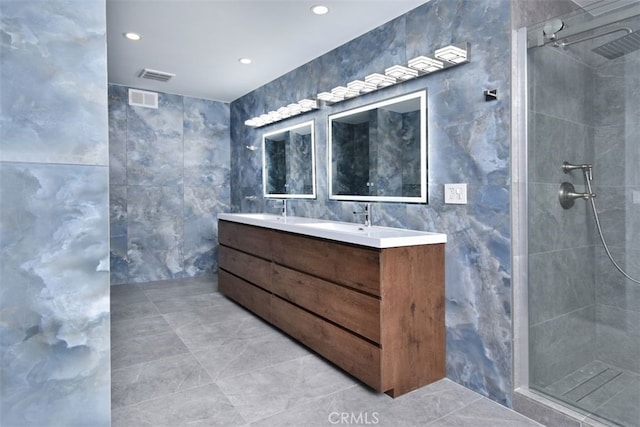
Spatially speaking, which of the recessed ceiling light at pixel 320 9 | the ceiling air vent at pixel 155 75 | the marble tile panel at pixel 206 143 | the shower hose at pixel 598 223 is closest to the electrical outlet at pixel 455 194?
the shower hose at pixel 598 223

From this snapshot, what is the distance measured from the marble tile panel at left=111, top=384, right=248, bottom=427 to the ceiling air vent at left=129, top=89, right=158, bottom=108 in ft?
12.2

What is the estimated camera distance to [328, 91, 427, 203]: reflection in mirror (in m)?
2.56

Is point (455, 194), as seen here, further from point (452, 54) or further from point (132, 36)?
point (132, 36)

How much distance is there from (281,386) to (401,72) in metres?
2.06

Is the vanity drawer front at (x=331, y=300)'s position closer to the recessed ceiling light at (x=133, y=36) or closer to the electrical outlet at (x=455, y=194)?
the electrical outlet at (x=455, y=194)

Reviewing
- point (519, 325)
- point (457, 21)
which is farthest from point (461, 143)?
point (519, 325)

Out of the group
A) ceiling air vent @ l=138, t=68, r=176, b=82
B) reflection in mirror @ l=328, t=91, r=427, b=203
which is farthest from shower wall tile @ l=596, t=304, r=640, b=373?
ceiling air vent @ l=138, t=68, r=176, b=82

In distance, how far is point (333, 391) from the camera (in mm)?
2174

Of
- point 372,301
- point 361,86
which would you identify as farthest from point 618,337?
point 361,86

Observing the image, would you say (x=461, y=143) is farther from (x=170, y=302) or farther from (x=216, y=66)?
(x=170, y=302)

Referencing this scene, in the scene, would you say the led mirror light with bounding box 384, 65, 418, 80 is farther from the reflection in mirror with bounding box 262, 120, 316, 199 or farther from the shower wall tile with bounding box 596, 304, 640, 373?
the shower wall tile with bounding box 596, 304, 640, 373

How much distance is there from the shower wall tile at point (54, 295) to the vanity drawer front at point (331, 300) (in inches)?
54.4

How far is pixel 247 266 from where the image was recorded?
3.58 meters

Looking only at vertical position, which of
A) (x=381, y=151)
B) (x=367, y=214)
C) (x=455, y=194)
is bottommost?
(x=367, y=214)
